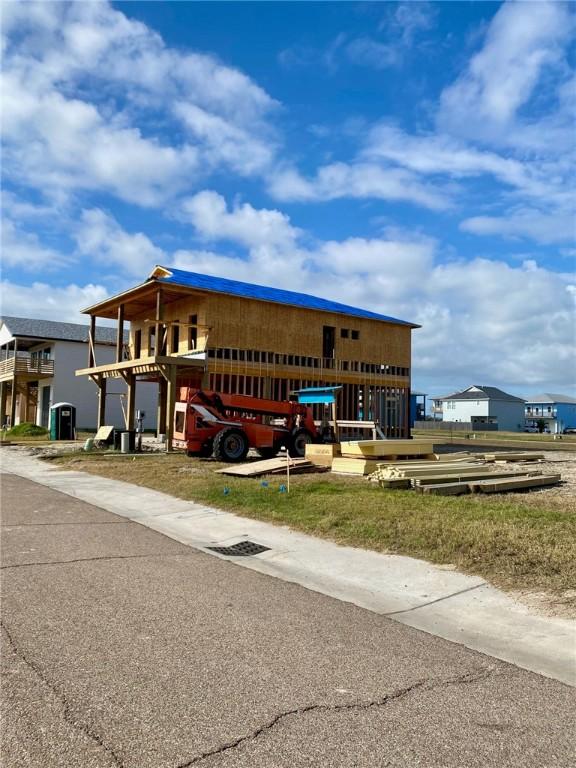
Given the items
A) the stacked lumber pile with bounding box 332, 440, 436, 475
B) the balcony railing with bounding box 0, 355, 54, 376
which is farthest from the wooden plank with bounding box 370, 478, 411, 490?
the balcony railing with bounding box 0, 355, 54, 376

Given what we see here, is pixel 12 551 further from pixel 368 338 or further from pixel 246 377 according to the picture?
pixel 368 338

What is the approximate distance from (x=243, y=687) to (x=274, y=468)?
11.9m

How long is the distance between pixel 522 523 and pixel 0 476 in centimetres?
1383

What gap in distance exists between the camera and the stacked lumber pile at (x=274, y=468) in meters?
15.8

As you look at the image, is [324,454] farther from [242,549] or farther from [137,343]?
[137,343]

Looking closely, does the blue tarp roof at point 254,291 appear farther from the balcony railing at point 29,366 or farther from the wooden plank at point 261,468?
the balcony railing at point 29,366

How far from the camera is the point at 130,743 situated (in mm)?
3381

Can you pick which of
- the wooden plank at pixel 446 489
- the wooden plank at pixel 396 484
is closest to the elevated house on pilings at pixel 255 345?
the wooden plank at pixel 396 484

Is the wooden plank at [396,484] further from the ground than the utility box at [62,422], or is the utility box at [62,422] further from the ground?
the utility box at [62,422]

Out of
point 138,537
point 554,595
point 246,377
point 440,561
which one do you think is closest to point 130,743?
point 554,595

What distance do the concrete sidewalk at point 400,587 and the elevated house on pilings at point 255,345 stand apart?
47.7 feet

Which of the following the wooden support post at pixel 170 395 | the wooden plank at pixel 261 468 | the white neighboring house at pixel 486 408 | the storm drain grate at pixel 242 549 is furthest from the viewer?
the white neighboring house at pixel 486 408

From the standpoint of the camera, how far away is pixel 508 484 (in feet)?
42.4

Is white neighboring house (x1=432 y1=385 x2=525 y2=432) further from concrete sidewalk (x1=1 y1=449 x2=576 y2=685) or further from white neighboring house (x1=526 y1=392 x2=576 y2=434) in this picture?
concrete sidewalk (x1=1 y1=449 x2=576 y2=685)
